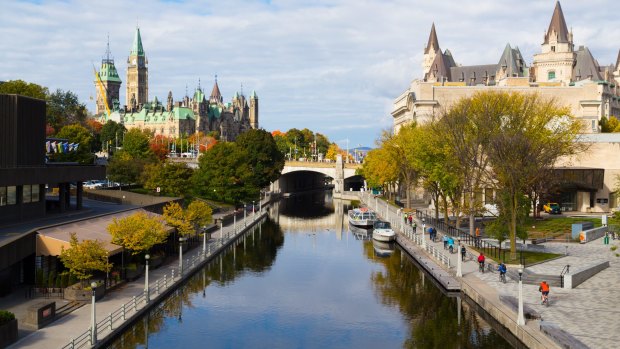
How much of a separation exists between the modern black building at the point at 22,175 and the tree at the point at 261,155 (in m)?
57.9

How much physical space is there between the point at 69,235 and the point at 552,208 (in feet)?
196

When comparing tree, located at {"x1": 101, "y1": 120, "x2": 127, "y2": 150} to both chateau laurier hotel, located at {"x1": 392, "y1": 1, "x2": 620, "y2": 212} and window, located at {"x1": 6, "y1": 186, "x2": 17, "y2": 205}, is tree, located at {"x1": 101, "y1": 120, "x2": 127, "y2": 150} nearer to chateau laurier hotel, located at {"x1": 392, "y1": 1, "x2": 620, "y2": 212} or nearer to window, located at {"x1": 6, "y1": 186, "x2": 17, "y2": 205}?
chateau laurier hotel, located at {"x1": 392, "y1": 1, "x2": 620, "y2": 212}

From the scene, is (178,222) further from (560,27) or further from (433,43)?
(433,43)

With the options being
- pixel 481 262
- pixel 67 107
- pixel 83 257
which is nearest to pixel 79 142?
pixel 67 107

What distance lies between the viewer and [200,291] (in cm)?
4262

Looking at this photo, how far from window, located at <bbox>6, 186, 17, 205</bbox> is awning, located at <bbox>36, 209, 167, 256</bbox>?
3.91m

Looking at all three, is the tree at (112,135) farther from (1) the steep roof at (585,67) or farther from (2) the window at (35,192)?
(2) the window at (35,192)

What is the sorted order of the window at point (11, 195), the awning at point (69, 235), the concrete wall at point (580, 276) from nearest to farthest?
the awning at point (69, 235), the concrete wall at point (580, 276), the window at point (11, 195)

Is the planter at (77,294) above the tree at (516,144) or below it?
below

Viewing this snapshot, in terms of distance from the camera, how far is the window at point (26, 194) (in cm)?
4297

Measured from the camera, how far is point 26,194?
43500 mm

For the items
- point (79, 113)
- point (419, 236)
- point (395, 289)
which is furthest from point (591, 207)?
point (79, 113)

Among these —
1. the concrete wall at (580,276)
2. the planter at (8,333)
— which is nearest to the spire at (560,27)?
the concrete wall at (580,276)

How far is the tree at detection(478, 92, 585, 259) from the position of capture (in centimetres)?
4804
